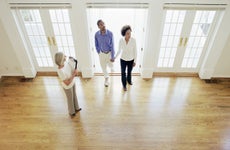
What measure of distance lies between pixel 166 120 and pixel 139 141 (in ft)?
2.32

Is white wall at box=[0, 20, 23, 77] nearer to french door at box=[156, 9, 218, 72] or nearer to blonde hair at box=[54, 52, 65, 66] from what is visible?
blonde hair at box=[54, 52, 65, 66]

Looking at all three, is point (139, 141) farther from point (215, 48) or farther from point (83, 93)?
point (215, 48)

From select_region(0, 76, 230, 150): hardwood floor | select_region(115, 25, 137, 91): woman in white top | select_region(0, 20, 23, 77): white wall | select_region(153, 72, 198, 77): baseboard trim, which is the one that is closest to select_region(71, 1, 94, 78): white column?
select_region(0, 76, 230, 150): hardwood floor

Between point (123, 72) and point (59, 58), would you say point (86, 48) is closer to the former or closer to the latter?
point (123, 72)

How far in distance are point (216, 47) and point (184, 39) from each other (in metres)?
0.67

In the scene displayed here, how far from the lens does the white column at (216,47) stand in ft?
13.1

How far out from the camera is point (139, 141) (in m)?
3.51

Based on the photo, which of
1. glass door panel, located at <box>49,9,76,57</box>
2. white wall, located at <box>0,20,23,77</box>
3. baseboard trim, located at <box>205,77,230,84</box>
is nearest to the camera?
glass door panel, located at <box>49,9,76,57</box>

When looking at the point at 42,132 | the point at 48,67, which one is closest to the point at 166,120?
the point at 42,132

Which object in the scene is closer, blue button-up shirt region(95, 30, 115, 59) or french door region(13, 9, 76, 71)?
blue button-up shirt region(95, 30, 115, 59)

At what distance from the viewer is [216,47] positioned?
4.32 m

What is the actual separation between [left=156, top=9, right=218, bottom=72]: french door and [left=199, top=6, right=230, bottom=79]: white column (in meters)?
0.12

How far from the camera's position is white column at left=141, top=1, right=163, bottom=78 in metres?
3.85

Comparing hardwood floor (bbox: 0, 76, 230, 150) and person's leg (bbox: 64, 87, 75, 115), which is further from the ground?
person's leg (bbox: 64, 87, 75, 115)
